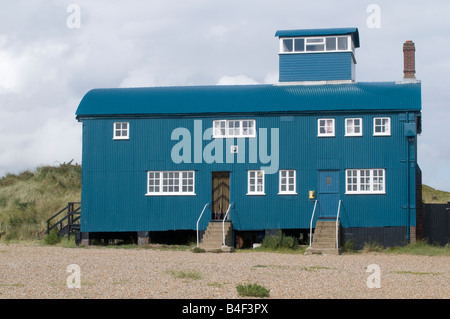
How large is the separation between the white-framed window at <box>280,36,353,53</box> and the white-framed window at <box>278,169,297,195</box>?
254 inches

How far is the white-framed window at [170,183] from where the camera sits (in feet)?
106

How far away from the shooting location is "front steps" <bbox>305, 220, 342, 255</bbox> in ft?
93.0

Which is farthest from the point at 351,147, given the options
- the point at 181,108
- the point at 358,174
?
the point at 181,108

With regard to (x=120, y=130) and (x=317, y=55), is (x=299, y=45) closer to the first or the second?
(x=317, y=55)

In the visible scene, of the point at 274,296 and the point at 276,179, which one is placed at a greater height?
the point at 276,179

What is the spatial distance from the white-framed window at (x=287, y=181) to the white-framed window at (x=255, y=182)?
875mm

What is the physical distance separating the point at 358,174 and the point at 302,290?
47.8 feet

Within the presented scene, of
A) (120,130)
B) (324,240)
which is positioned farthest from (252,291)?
(120,130)

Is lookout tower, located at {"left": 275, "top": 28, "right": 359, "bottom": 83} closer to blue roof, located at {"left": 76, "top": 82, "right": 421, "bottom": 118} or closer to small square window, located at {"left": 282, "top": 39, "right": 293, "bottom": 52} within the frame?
small square window, located at {"left": 282, "top": 39, "right": 293, "bottom": 52}

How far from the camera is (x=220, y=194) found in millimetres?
32219
